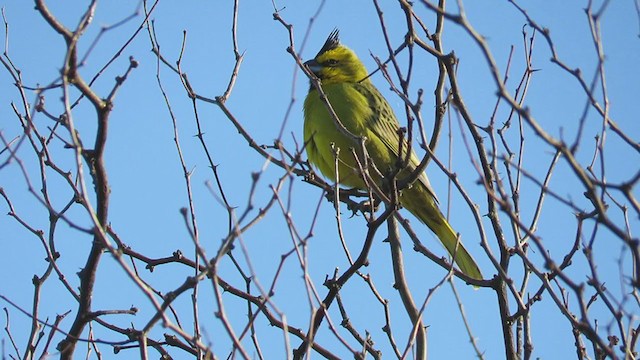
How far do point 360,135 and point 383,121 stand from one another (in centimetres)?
76

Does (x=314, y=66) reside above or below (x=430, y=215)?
above

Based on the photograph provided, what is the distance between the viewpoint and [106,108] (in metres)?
3.50

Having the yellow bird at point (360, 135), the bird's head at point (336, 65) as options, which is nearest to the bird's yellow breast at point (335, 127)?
the yellow bird at point (360, 135)

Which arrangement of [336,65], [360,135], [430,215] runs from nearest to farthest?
[360,135] → [430,215] → [336,65]

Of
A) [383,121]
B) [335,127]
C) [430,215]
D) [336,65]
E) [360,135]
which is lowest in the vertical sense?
[430,215]

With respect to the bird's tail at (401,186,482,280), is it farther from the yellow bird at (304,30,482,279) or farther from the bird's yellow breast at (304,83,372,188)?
the bird's yellow breast at (304,83,372,188)

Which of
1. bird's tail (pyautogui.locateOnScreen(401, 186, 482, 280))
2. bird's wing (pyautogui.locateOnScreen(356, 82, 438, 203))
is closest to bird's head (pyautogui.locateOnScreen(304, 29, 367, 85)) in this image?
bird's wing (pyautogui.locateOnScreen(356, 82, 438, 203))

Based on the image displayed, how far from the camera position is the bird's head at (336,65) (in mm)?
8398

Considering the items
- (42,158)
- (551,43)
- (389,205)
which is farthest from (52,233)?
(551,43)

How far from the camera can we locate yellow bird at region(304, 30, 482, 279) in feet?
23.2

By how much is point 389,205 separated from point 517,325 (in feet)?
3.36

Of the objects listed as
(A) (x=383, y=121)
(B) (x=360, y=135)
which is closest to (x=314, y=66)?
(A) (x=383, y=121)

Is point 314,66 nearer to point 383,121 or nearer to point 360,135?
point 383,121

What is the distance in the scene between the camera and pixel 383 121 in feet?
25.4
